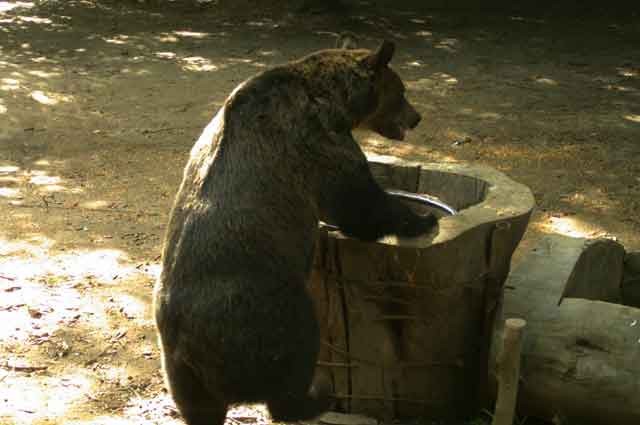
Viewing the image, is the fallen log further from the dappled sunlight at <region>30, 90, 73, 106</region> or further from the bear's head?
the dappled sunlight at <region>30, 90, 73, 106</region>

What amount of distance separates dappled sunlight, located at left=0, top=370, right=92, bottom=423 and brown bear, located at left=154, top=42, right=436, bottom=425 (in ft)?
4.77

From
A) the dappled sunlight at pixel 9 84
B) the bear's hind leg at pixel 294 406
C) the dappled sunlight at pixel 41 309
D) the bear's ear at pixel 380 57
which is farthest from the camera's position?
the dappled sunlight at pixel 9 84

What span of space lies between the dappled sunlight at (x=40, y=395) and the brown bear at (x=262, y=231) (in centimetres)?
145

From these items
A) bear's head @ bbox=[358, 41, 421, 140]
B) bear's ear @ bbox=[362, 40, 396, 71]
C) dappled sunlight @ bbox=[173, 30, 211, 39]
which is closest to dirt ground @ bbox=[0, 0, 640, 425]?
dappled sunlight @ bbox=[173, 30, 211, 39]

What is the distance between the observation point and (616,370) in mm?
4844

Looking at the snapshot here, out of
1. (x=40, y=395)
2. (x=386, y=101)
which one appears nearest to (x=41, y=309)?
(x=40, y=395)

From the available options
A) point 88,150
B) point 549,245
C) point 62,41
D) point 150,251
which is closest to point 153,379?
point 150,251

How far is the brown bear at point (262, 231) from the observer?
427 centimetres

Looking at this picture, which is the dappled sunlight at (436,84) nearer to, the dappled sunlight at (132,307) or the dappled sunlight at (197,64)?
the dappled sunlight at (197,64)

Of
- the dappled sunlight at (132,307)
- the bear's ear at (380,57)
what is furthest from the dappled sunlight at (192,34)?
the bear's ear at (380,57)

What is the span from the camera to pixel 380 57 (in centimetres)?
520

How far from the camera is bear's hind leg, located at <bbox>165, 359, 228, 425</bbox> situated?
14.6 feet

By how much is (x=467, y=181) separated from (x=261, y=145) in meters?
1.86

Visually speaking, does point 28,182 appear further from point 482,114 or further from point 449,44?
point 449,44
